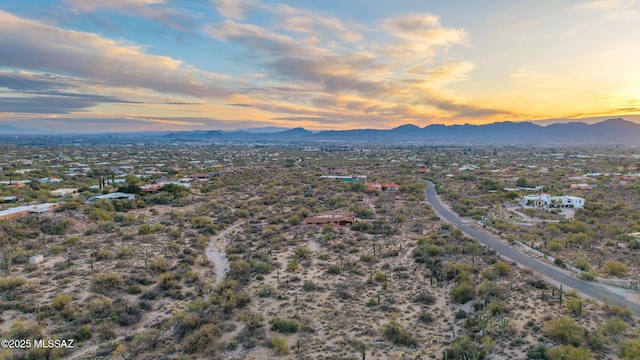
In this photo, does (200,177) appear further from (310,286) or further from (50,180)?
(310,286)

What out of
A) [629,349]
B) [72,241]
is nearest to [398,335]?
[629,349]

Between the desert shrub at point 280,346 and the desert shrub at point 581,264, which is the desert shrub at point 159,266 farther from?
the desert shrub at point 581,264

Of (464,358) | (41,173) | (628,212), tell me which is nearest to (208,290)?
(464,358)

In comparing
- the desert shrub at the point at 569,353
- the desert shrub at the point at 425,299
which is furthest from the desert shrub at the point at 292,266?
the desert shrub at the point at 569,353

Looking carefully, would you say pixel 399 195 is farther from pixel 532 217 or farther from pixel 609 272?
pixel 609 272

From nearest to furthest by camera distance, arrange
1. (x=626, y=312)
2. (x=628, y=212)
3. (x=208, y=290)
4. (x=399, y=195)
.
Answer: (x=626, y=312) < (x=208, y=290) < (x=628, y=212) < (x=399, y=195)

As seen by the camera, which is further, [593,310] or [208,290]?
[208,290]
